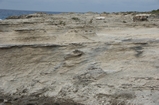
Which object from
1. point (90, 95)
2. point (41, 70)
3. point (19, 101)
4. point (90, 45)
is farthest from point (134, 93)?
point (19, 101)

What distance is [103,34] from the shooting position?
984 cm

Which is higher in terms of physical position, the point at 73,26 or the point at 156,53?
the point at 73,26

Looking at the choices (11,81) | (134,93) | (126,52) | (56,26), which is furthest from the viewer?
(56,26)

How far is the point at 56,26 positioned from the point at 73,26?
27.2 inches

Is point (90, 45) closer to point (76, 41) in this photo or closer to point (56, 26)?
point (76, 41)

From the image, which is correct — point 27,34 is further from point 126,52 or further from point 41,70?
point 126,52

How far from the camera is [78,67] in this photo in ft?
29.4

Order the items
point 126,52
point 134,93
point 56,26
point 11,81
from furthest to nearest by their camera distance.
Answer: point 56,26
point 11,81
point 126,52
point 134,93

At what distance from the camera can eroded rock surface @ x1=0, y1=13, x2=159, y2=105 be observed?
826 cm

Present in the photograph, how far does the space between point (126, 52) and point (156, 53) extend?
95 centimetres

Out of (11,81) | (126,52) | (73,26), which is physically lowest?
(11,81)

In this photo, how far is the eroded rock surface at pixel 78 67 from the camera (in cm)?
826

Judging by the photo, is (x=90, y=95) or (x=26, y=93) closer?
(x=90, y=95)

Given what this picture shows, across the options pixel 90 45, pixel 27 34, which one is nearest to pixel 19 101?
pixel 27 34
